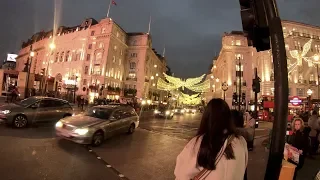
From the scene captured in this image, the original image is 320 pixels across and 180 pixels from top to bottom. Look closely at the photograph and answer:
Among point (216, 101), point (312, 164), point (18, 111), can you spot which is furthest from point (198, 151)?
point (18, 111)

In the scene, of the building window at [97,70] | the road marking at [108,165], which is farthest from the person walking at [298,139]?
the building window at [97,70]

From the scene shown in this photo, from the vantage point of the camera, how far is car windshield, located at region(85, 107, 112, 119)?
11.5 m

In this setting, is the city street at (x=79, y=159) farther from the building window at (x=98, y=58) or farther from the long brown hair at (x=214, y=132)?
the building window at (x=98, y=58)

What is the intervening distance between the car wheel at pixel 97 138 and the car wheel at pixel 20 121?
4.94 meters

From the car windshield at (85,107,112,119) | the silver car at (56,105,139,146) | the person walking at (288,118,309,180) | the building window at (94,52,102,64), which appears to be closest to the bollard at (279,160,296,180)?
the person walking at (288,118,309,180)

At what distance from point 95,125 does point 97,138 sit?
0.54m

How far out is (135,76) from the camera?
7719 centimetres

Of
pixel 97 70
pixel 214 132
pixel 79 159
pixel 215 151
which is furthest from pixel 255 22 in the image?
pixel 97 70

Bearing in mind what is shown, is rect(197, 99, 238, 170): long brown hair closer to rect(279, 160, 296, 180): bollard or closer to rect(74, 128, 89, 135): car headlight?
rect(279, 160, 296, 180): bollard

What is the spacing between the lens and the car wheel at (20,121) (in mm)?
12484

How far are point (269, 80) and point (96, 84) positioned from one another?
4297 centimetres

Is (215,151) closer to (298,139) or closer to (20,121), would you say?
(298,139)

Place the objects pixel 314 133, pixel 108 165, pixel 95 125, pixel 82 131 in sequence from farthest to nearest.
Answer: pixel 314 133 < pixel 95 125 < pixel 82 131 < pixel 108 165

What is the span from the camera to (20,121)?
41.4 feet
